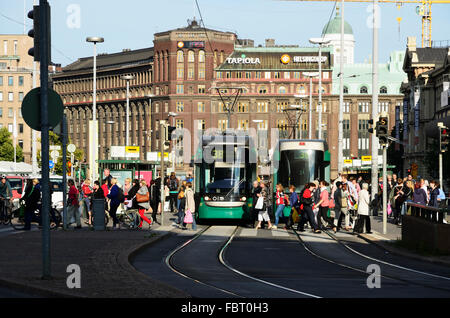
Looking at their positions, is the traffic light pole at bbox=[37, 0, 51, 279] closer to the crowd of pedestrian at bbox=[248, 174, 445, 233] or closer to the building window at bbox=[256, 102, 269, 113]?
the crowd of pedestrian at bbox=[248, 174, 445, 233]

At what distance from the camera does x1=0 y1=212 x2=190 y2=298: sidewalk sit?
41.0ft

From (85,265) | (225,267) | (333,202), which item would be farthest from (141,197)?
(85,265)

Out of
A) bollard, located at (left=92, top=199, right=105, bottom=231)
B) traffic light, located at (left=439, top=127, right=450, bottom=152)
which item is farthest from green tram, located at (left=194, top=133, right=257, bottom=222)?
traffic light, located at (left=439, top=127, right=450, bottom=152)

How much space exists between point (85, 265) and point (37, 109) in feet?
12.1

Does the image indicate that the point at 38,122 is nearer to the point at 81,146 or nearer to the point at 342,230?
the point at 342,230

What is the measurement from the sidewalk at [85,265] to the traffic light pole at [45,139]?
0.38 meters

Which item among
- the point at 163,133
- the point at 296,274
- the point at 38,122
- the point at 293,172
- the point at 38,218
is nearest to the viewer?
the point at 38,122

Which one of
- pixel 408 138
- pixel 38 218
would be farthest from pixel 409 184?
pixel 408 138

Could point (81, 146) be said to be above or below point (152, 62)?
below

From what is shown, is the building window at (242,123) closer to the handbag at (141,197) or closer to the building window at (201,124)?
the building window at (201,124)

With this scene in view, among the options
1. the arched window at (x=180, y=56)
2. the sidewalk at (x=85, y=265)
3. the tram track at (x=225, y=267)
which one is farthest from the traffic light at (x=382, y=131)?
the arched window at (x=180, y=56)

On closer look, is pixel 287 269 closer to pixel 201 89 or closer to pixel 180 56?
pixel 180 56

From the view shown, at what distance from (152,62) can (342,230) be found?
413ft

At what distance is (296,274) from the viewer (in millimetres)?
16672
